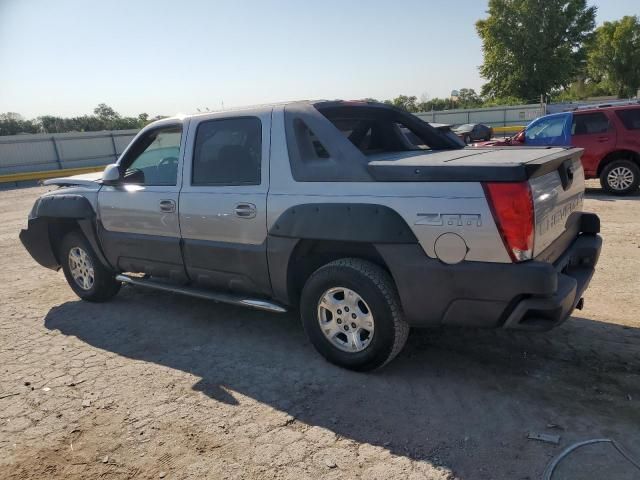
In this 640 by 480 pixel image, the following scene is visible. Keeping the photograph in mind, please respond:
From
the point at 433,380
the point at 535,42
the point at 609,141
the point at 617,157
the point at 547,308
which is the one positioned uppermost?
the point at 535,42

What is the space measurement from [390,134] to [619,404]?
110 inches

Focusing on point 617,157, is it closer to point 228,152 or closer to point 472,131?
point 228,152

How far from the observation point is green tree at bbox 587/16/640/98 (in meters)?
47.2

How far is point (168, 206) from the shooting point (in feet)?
14.4

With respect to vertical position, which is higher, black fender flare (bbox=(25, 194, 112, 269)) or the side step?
black fender flare (bbox=(25, 194, 112, 269))

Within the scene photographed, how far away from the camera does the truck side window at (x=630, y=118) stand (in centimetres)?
987

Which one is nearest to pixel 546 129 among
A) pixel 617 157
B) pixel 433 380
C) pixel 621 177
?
pixel 617 157

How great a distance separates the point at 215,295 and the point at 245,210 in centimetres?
87

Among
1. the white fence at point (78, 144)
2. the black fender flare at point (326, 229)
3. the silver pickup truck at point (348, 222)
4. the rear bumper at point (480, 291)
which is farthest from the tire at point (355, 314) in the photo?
the white fence at point (78, 144)

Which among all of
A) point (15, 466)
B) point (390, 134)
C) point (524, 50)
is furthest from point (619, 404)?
point (524, 50)

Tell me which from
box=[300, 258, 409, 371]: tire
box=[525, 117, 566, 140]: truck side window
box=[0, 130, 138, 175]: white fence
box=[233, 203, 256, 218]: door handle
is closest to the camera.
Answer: box=[300, 258, 409, 371]: tire

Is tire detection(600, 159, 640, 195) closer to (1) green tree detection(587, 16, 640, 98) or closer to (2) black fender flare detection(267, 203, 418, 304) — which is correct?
(2) black fender flare detection(267, 203, 418, 304)

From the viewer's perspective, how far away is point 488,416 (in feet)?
9.87

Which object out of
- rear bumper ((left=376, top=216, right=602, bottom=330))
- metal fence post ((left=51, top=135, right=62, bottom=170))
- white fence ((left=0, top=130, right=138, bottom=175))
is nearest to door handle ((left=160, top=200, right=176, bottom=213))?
rear bumper ((left=376, top=216, right=602, bottom=330))
